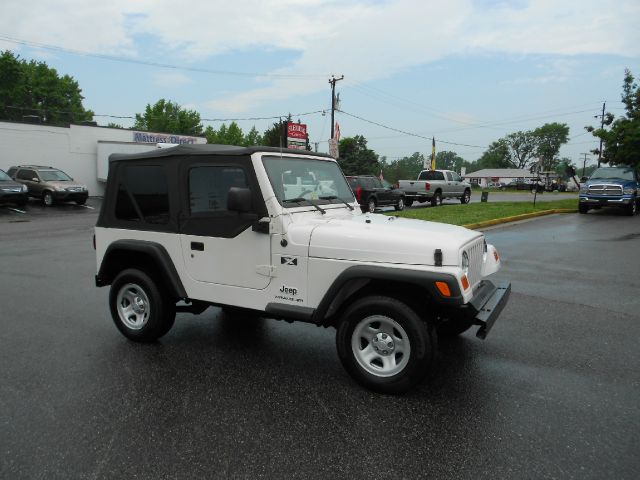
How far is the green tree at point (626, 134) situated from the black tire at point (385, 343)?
23329mm

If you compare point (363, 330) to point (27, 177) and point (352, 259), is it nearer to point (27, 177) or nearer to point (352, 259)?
point (352, 259)

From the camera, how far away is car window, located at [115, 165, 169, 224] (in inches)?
174

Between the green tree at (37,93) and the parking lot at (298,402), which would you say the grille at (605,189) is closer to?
the parking lot at (298,402)

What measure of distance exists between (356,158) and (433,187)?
45.4 metres

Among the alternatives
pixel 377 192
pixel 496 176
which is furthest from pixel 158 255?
pixel 496 176

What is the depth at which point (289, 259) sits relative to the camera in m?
3.81

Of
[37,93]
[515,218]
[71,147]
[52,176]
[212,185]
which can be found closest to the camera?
[212,185]

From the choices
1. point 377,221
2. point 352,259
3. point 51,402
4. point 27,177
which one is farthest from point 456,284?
point 27,177

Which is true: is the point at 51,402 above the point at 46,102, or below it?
below

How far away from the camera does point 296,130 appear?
1062 inches

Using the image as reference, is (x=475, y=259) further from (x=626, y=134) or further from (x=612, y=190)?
(x=626, y=134)

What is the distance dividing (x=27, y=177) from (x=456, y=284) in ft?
85.1

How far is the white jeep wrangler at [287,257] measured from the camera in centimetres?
346

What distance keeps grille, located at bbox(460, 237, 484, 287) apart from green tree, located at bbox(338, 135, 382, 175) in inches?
2374
